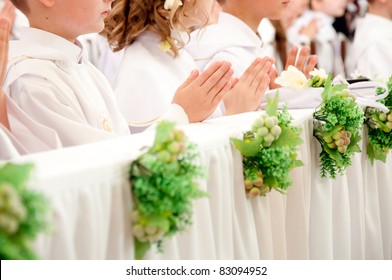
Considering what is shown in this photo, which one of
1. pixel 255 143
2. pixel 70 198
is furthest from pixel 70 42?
pixel 70 198

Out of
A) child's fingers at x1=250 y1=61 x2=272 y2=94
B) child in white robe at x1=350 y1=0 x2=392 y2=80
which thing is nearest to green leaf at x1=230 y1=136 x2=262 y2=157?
child's fingers at x1=250 y1=61 x2=272 y2=94

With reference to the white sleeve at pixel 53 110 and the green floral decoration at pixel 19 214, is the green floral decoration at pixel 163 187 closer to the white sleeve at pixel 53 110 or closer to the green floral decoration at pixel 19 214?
the green floral decoration at pixel 19 214

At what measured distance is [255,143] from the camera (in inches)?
86.0

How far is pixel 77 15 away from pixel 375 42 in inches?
144

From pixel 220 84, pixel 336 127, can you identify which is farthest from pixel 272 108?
pixel 336 127

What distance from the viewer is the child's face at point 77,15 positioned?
254cm

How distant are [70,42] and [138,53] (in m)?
0.84

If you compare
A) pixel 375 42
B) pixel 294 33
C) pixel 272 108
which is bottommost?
pixel 272 108

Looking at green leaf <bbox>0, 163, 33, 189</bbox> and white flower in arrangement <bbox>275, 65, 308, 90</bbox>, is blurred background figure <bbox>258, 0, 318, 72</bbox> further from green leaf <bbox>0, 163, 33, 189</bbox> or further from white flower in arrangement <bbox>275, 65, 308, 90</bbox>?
green leaf <bbox>0, 163, 33, 189</bbox>

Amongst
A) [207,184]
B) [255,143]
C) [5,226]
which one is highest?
[255,143]

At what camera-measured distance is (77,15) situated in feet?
8.38

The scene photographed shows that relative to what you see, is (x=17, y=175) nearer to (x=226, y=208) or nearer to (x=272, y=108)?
(x=226, y=208)

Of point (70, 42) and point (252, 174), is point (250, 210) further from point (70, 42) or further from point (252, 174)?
point (70, 42)

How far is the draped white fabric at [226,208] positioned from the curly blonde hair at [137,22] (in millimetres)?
780
